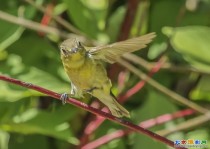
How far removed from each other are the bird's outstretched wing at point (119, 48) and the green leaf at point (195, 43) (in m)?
0.32

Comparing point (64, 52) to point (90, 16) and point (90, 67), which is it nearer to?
point (90, 67)

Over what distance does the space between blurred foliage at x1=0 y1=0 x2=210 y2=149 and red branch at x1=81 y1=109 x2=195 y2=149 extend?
0.12ft

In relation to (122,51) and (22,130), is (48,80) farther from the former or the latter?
(122,51)

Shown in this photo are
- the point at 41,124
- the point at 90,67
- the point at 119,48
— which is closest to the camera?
the point at 119,48

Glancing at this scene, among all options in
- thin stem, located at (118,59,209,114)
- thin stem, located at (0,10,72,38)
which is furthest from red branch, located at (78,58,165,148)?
thin stem, located at (0,10,72,38)

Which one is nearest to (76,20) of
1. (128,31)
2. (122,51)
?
(128,31)

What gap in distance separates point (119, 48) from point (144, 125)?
45 centimetres

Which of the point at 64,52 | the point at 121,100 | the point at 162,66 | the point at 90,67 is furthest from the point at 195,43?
the point at 64,52

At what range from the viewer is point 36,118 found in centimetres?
146

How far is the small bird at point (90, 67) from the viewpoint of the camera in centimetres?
115

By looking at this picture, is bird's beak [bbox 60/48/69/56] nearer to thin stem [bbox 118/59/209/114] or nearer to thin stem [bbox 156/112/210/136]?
thin stem [bbox 118/59/209/114]

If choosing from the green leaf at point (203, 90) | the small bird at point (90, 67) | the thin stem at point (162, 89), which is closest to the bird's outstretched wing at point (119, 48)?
the small bird at point (90, 67)

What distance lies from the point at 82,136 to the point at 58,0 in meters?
0.41

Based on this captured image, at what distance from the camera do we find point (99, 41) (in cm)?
158
